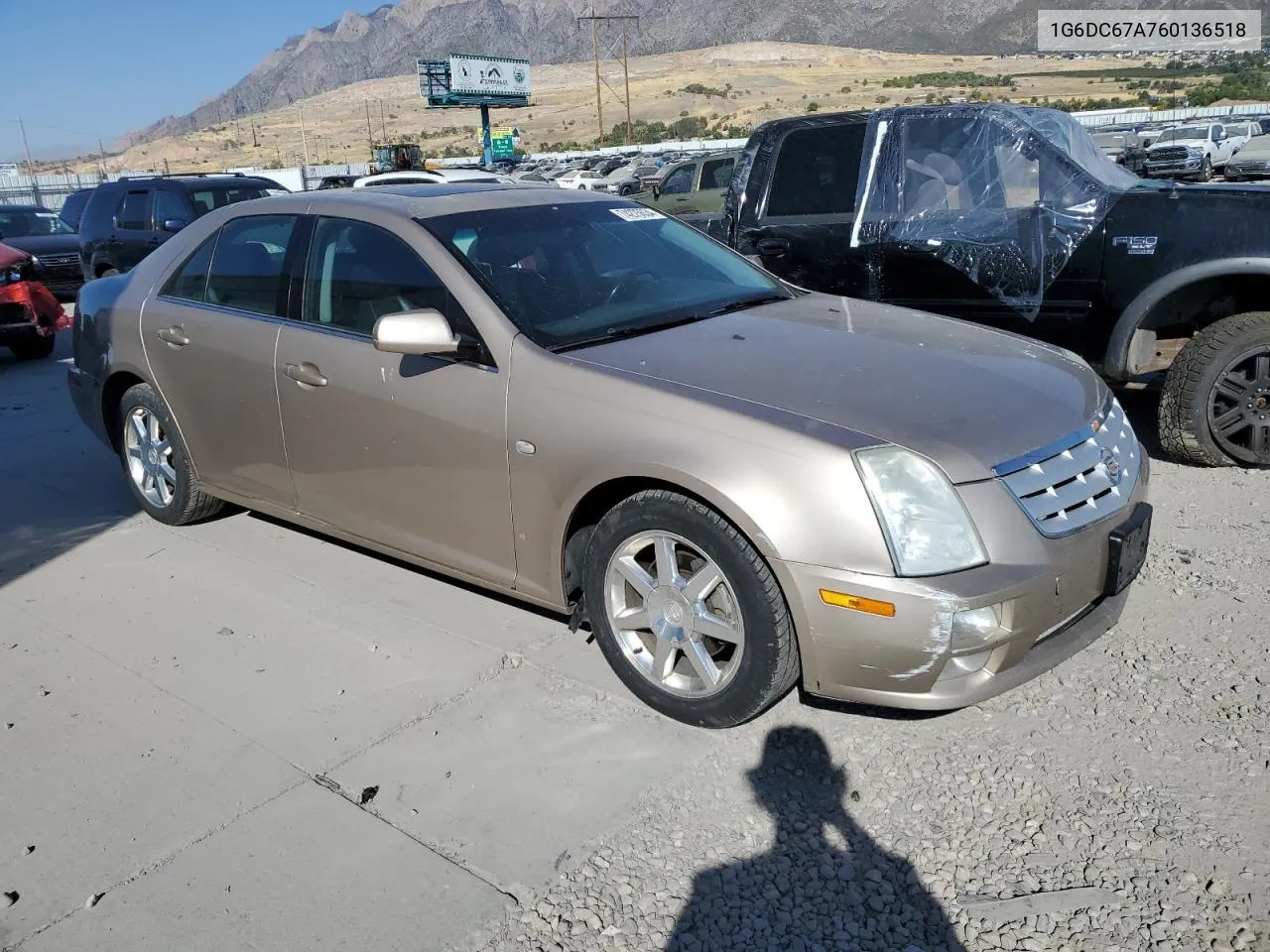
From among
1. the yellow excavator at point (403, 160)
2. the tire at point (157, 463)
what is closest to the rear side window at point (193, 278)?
the tire at point (157, 463)

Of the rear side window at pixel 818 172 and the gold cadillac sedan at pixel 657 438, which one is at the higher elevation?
the rear side window at pixel 818 172

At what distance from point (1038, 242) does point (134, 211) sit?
10.8 meters

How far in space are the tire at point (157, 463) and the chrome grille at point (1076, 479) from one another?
3.84m

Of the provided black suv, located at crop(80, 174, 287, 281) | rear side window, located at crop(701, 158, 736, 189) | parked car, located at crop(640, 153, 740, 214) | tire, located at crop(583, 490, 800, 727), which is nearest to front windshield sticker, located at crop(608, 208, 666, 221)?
tire, located at crop(583, 490, 800, 727)

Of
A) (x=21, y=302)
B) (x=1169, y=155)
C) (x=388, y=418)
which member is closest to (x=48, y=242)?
(x=21, y=302)

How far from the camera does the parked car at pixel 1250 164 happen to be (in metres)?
19.7

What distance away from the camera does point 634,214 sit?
459cm

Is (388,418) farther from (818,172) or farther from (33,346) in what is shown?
(33,346)

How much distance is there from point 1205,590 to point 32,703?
4.47m

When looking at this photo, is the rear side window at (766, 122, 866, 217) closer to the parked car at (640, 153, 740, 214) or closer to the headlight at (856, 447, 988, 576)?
the headlight at (856, 447, 988, 576)

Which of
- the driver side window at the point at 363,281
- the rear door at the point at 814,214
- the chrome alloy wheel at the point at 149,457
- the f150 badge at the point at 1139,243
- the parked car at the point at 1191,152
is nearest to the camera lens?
the driver side window at the point at 363,281

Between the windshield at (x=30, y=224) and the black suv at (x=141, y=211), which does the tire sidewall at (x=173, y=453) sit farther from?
the windshield at (x=30, y=224)

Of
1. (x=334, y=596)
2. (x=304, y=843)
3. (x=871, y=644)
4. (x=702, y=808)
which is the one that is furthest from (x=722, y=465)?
(x=334, y=596)

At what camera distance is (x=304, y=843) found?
2.92 m
